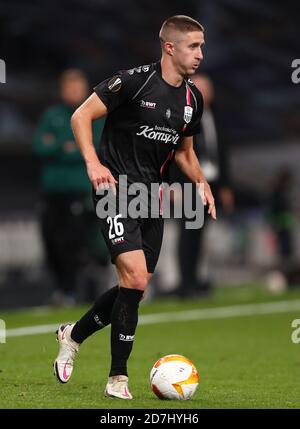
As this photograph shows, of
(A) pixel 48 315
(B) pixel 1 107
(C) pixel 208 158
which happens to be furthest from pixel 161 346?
(B) pixel 1 107

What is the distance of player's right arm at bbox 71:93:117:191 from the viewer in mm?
7285

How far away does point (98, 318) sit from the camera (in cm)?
800

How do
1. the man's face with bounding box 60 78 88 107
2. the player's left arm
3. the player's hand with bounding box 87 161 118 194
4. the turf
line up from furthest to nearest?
1. the man's face with bounding box 60 78 88 107
2. the player's left arm
3. the turf
4. the player's hand with bounding box 87 161 118 194

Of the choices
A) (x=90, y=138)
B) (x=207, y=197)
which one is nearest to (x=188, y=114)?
(x=207, y=197)

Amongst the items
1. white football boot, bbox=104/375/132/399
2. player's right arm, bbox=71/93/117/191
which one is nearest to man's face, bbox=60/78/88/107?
player's right arm, bbox=71/93/117/191

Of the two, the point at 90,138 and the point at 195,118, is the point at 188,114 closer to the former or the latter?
the point at 195,118

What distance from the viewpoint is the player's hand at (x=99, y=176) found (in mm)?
7266

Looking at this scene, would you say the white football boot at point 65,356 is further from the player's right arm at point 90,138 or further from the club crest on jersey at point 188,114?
the club crest on jersey at point 188,114

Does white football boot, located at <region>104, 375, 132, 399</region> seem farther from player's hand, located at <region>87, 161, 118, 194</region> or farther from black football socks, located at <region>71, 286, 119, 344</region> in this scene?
player's hand, located at <region>87, 161, 118, 194</region>

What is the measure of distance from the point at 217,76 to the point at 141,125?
14863 millimetres

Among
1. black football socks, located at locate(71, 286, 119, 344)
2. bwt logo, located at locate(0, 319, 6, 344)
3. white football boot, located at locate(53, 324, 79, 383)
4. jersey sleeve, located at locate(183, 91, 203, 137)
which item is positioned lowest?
bwt logo, located at locate(0, 319, 6, 344)

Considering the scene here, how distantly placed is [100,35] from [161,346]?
452 inches

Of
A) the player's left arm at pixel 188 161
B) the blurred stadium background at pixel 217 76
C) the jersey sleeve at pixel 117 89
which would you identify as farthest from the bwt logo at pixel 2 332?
the blurred stadium background at pixel 217 76

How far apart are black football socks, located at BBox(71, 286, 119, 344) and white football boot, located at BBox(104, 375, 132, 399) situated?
650mm
